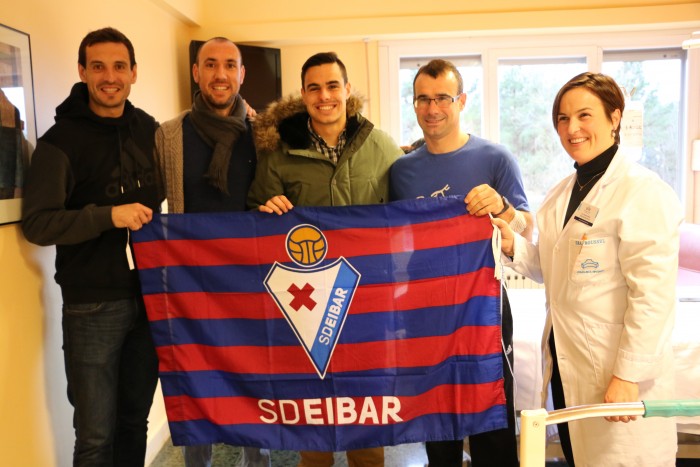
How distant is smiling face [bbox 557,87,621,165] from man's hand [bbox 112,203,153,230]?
139 centimetres

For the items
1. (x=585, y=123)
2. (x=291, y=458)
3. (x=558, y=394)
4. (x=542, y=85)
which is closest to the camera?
(x=585, y=123)

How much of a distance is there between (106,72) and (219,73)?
0.46 metres

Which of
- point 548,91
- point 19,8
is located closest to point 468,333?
point 19,8

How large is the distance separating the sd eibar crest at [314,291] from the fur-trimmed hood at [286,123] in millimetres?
396

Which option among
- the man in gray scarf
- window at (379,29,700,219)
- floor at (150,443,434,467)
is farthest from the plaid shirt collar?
window at (379,29,700,219)

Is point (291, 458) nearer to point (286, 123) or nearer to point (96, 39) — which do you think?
point (286, 123)

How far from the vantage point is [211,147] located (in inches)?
94.7

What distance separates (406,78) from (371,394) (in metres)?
3.38

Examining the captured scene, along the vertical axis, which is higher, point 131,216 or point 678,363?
point 131,216

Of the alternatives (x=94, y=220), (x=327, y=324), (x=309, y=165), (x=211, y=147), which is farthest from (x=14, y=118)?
(x=327, y=324)

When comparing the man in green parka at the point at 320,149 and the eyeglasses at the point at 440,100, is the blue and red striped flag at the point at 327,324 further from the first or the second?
the eyeglasses at the point at 440,100

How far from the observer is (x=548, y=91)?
16.3ft

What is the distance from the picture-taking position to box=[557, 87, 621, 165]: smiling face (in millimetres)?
1767

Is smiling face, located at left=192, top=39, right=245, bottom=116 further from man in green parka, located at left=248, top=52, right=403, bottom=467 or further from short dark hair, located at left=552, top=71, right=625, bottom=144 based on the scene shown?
short dark hair, located at left=552, top=71, right=625, bottom=144
